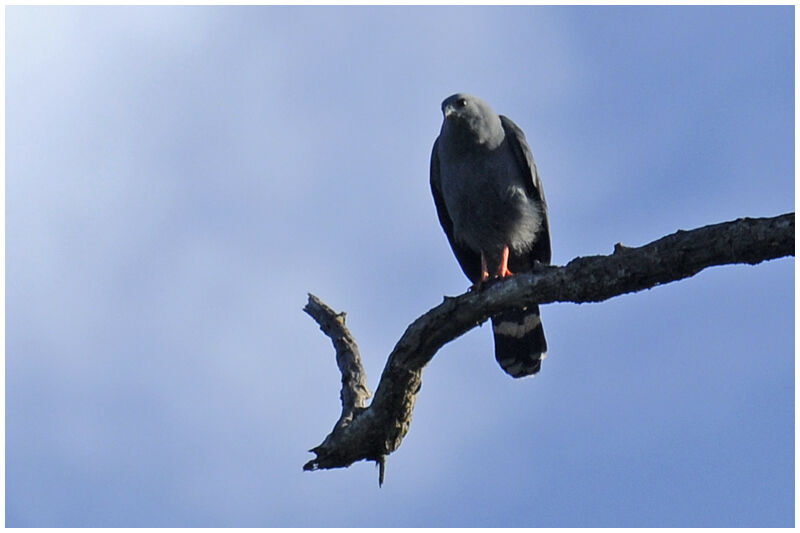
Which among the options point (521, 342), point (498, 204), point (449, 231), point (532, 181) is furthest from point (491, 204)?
point (521, 342)

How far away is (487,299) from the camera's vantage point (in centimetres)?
513

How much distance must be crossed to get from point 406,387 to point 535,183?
243cm

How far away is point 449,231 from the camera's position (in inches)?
297

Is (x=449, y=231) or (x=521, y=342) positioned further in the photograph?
(x=449, y=231)

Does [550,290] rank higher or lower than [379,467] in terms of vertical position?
higher

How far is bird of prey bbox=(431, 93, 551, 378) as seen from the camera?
7031mm

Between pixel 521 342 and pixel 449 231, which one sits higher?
pixel 449 231

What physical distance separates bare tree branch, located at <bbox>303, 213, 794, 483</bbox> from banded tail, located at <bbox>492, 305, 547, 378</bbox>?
163 cm

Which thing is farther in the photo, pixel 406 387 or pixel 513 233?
pixel 513 233

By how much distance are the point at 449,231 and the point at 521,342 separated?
100 cm

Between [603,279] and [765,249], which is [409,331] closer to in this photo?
[603,279]

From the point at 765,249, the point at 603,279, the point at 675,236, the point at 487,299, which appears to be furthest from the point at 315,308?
the point at 765,249

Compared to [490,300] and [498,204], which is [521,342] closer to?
[498,204]

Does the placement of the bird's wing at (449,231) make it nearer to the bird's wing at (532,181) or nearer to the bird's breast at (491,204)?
the bird's breast at (491,204)
